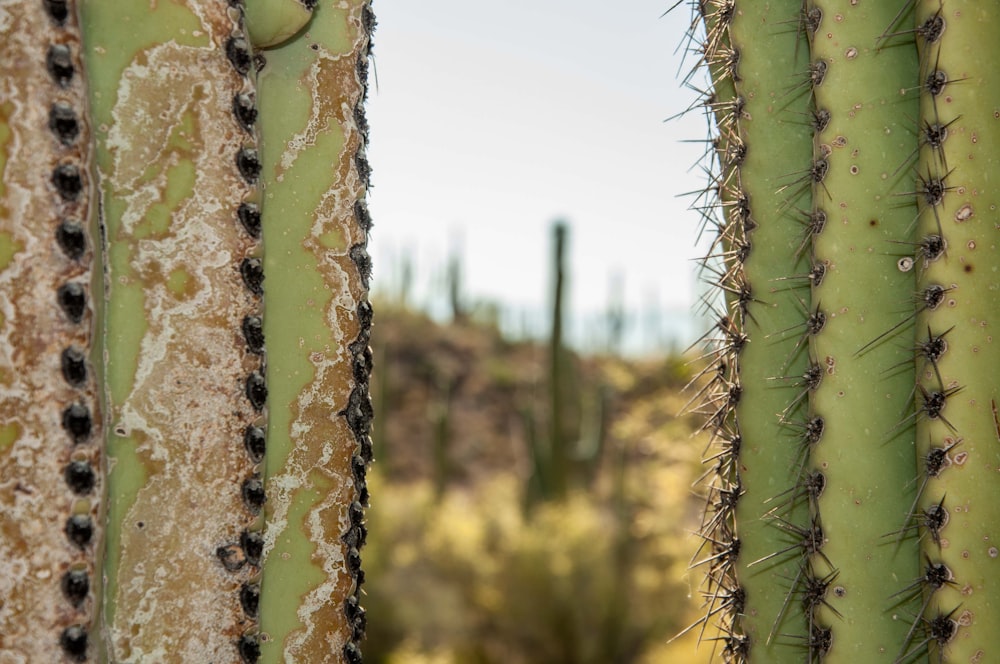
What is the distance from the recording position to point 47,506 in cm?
108

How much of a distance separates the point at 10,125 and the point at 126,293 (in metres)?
0.24

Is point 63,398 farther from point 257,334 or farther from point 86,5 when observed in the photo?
point 86,5

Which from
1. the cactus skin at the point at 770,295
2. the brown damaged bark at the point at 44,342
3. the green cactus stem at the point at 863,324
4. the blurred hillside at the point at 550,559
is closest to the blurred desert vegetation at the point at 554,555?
the blurred hillside at the point at 550,559

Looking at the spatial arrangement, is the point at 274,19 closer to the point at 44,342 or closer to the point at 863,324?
the point at 44,342

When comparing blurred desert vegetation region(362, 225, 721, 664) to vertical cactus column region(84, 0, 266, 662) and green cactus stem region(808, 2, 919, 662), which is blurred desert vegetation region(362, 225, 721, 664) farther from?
vertical cactus column region(84, 0, 266, 662)

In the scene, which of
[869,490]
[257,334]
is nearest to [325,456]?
[257,334]

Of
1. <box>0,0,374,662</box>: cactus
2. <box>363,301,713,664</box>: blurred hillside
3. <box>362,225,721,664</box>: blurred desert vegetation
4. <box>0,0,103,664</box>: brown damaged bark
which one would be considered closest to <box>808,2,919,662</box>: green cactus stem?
<box>0,0,374,662</box>: cactus

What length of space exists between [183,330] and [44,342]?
0.19m

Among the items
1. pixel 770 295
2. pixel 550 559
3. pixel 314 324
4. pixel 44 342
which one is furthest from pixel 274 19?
pixel 550 559

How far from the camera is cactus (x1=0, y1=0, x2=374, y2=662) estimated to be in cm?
108

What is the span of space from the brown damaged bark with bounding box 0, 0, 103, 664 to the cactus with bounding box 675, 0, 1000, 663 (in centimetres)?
109

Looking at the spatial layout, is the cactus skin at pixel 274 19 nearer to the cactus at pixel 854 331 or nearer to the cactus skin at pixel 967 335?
the cactus at pixel 854 331

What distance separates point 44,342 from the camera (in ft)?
3.52

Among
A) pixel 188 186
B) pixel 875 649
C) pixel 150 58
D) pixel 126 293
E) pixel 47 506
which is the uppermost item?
pixel 150 58
